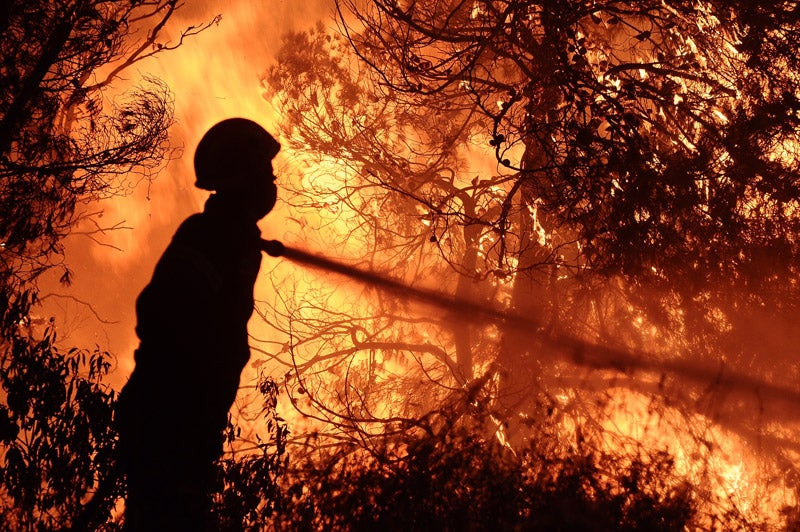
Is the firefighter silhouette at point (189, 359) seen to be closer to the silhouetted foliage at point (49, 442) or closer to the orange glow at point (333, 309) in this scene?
the silhouetted foliage at point (49, 442)

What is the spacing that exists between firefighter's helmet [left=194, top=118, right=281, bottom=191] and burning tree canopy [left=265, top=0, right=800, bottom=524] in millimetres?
2725

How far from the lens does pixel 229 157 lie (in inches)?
121

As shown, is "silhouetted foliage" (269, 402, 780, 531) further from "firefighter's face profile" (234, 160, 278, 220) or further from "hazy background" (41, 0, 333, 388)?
"firefighter's face profile" (234, 160, 278, 220)

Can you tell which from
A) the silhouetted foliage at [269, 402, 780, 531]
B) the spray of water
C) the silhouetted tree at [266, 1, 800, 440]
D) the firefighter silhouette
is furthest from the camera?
the spray of water

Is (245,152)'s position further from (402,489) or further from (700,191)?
(700,191)

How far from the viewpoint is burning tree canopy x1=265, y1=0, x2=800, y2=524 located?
5.86 meters

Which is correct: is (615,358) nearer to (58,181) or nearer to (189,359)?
(189,359)

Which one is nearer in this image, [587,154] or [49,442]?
[49,442]

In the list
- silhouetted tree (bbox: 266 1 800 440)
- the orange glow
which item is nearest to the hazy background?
the orange glow

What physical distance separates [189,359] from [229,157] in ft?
3.61

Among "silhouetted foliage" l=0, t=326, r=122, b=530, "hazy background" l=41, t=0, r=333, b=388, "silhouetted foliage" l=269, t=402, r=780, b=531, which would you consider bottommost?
"silhouetted foliage" l=0, t=326, r=122, b=530

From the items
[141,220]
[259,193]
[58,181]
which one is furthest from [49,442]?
[141,220]

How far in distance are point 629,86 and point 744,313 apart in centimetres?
356

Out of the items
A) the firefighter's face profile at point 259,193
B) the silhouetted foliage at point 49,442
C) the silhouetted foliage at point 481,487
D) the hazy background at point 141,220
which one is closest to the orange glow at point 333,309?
the hazy background at point 141,220
